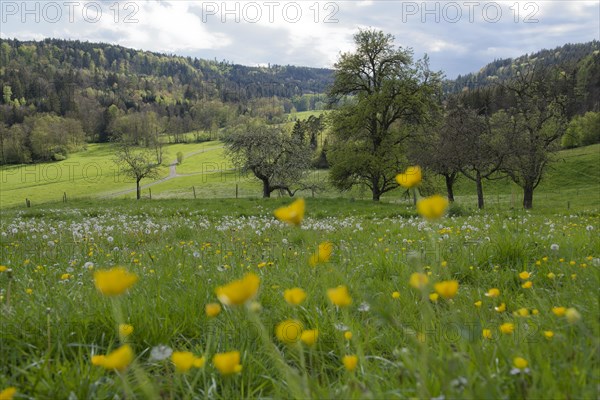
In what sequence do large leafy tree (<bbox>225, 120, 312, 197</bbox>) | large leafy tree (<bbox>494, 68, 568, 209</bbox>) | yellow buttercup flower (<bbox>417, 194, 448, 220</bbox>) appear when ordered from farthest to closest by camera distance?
1. large leafy tree (<bbox>225, 120, 312, 197</bbox>)
2. large leafy tree (<bbox>494, 68, 568, 209</bbox>)
3. yellow buttercup flower (<bbox>417, 194, 448, 220</bbox>)

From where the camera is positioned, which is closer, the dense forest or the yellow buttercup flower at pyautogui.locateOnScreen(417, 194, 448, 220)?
the yellow buttercup flower at pyautogui.locateOnScreen(417, 194, 448, 220)

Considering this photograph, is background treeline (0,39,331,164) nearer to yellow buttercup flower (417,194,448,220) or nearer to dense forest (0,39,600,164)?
dense forest (0,39,600,164)

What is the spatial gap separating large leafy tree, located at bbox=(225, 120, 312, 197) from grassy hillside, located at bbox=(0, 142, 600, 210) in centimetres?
364

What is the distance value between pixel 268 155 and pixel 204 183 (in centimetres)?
3927

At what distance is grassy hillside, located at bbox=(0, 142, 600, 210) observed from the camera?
4991 cm

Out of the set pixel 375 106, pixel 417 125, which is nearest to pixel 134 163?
pixel 375 106

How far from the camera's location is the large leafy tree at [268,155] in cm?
4241

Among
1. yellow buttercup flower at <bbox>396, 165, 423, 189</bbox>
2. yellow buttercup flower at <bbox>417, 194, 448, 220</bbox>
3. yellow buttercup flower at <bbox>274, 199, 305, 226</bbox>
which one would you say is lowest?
yellow buttercup flower at <bbox>274, 199, 305, 226</bbox>

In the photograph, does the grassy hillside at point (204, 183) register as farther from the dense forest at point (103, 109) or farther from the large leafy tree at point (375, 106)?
the dense forest at point (103, 109)

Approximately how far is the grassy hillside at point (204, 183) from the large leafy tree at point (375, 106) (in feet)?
21.7

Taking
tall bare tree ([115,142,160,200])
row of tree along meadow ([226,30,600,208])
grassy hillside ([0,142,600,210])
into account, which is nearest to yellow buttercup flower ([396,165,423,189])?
row of tree along meadow ([226,30,600,208])

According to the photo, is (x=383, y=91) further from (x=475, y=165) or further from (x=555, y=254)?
(x=555, y=254)

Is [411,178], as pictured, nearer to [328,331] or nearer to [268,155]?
[328,331]

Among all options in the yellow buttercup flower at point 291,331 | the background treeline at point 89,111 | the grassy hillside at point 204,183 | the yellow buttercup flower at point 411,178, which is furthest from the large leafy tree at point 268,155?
the background treeline at point 89,111
